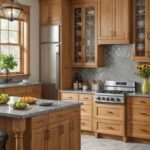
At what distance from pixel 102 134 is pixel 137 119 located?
0.86 meters

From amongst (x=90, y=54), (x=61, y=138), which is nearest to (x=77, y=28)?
(x=90, y=54)

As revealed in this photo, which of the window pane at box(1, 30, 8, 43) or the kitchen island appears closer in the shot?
the kitchen island

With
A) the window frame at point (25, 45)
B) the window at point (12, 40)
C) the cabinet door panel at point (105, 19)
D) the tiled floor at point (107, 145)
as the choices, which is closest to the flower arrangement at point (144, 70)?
the cabinet door panel at point (105, 19)

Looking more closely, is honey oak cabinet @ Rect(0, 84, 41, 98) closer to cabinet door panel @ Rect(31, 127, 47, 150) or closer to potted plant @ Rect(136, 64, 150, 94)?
potted plant @ Rect(136, 64, 150, 94)

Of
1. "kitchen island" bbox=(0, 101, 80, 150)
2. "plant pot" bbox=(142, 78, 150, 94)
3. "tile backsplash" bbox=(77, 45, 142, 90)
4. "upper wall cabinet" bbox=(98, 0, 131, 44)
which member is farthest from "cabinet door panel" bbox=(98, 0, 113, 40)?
"kitchen island" bbox=(0, 101, 80, 150)

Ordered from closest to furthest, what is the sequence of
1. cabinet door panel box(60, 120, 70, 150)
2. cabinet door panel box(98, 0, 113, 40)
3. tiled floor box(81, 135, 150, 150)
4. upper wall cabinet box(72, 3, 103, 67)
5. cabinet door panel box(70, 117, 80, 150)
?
cabinet door panel box(60, 120, 70, 150) < cabinet door panel box(70, 117, 80, 150) < tiled floor box(81, 135, 150, 150) < cabinet door panel box(98, 0, 113, 40) < upper wall cabinet box(72, 3, 103, 67)

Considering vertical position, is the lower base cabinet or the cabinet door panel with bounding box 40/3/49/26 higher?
the cabinet door panel with bounding box 40/3/49/26

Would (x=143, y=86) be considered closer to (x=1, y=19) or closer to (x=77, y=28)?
(x=77, y=28)

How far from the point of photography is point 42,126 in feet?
13.6

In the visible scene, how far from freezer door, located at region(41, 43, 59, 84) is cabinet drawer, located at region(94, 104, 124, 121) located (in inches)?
45.9

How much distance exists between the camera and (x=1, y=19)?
7020 mm

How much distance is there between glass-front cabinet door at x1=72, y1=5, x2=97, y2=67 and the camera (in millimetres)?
7160

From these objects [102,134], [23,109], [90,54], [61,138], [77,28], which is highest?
[77,28]

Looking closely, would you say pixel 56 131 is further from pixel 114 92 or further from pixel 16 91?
pixel 114 92
